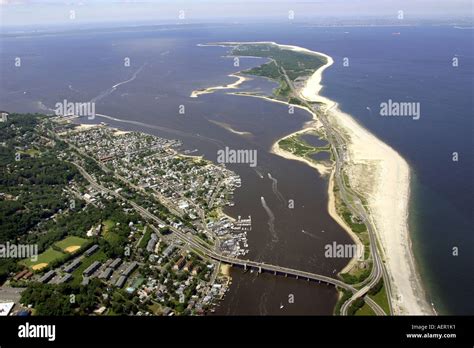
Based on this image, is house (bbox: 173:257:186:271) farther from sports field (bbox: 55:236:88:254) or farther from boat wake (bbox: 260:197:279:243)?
sports field (bbox: 55:236:88:254)

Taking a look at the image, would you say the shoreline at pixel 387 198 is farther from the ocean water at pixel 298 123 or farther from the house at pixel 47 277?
the house at pixel 47 277

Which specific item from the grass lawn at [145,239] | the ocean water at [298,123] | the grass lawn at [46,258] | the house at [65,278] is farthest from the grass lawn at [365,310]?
the grass lawn at [46,258]

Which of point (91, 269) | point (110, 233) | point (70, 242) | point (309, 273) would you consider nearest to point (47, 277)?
point (91, 269)

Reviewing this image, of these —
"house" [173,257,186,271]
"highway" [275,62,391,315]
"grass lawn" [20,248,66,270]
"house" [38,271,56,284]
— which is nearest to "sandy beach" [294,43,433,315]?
"highway" [275,62,391,315]

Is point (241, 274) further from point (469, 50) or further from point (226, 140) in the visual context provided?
point (469, 50)

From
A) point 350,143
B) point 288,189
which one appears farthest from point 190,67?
point 288,189
